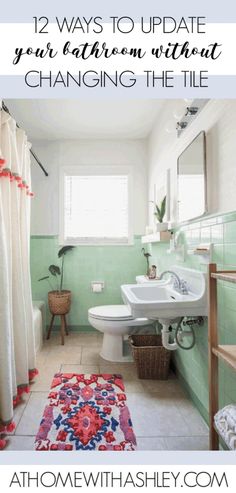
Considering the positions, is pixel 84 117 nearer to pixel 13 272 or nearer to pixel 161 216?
pixel 161 216

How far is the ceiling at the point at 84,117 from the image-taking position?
2.33m

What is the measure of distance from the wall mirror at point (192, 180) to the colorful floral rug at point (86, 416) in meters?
1.30

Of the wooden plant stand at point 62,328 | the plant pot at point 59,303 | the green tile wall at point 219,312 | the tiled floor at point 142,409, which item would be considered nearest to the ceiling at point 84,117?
the green tile wall at point 219,312

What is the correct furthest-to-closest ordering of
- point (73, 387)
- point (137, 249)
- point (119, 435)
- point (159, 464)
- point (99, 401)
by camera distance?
point (137, 249), point (73, 387), point (99, 401), point (119, 435), point (159, 464)

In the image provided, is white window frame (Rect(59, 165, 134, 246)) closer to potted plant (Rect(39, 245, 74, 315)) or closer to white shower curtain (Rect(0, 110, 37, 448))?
potted plant (Rect(39, 245, 74, 315))

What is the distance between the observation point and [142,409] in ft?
5.26

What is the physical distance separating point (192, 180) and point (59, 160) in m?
1.90

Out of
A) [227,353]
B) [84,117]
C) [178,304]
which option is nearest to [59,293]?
[178,304]

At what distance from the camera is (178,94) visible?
1.25 metres

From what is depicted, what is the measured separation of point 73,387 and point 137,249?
5.52 feet

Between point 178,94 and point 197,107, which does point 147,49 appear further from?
point 197,107

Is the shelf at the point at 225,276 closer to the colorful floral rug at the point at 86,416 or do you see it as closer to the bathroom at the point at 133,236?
the bathroom at the point at 133,236

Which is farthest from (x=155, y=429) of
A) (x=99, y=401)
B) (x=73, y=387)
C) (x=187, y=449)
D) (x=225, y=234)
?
(x=225, y=234)

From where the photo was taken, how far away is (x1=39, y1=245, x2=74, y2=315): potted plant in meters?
2.78
